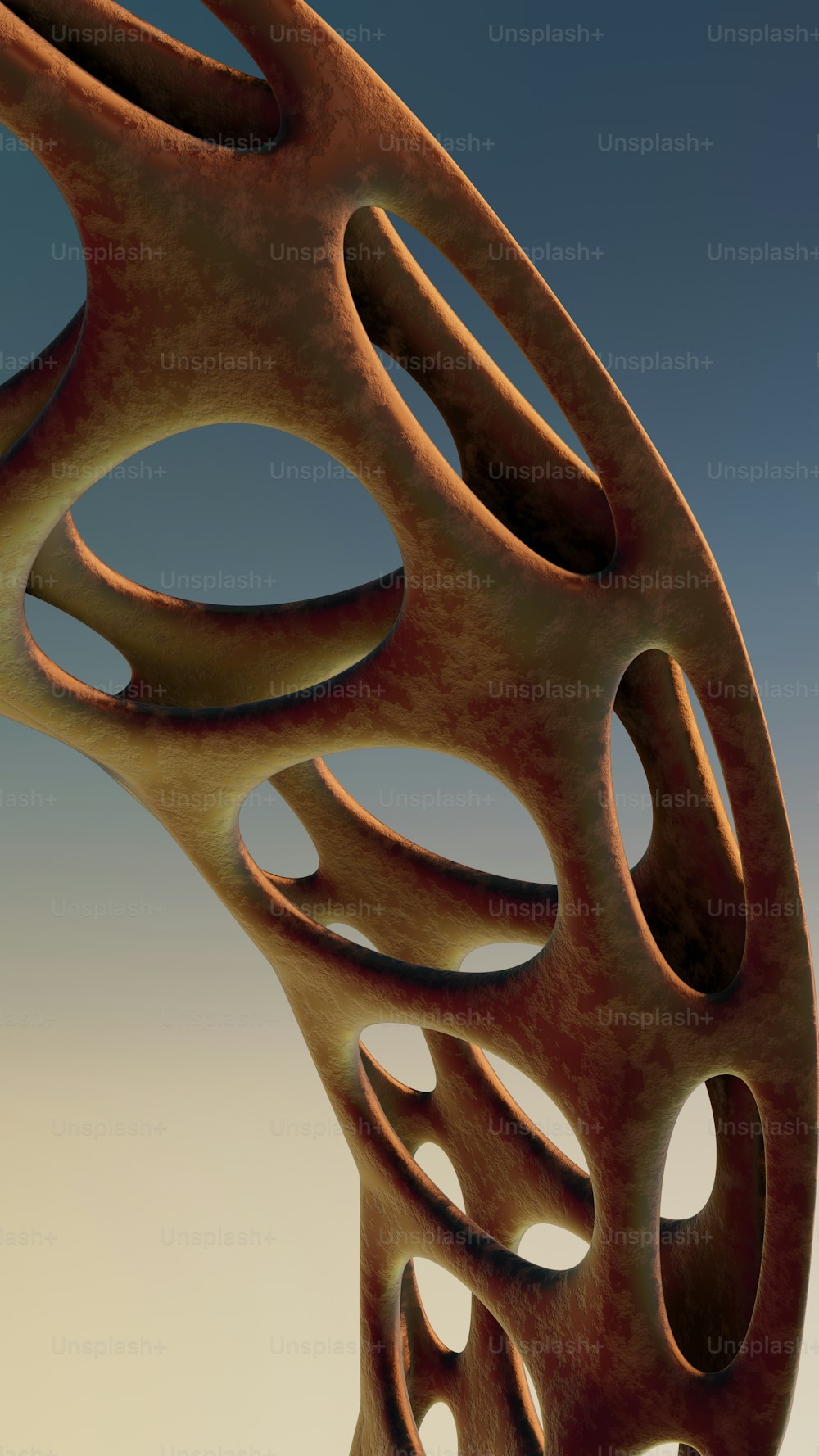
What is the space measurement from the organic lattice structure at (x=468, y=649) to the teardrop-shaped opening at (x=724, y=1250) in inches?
0.9

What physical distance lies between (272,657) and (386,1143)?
356 centimetres

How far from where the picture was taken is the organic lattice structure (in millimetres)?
5113

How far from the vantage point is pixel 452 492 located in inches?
221

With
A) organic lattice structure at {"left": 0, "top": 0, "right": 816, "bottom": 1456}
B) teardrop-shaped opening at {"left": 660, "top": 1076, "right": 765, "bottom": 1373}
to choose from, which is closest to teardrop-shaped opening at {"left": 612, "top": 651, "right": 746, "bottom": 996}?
organic lattice structure at {"left": 0, "top": 0, "right": 816, "bottom": 1456}

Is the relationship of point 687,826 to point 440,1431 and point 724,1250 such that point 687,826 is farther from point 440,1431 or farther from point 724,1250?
point 440,1431

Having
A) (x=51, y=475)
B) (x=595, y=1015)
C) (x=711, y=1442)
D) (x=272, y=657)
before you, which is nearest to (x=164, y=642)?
(x=272, y=657)

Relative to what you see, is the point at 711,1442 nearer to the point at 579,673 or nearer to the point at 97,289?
the point at 579,673

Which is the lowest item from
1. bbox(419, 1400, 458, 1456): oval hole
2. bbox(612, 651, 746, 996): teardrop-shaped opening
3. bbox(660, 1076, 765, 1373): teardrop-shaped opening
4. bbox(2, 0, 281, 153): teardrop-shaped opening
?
bbox(419, 1400, 458, 1456): oval hole

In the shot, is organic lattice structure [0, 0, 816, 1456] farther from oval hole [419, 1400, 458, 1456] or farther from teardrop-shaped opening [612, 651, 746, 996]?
oval hole [419, 1400, 458, 1456]

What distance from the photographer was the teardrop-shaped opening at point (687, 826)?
644cm

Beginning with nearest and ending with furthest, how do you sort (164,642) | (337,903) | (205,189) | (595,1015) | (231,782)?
(205,189)
(595,1015)
(231,782)
(164,642)
(337,903)

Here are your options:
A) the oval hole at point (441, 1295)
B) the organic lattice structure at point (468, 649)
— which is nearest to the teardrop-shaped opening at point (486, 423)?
the organic lattice structure at point (468, 649)

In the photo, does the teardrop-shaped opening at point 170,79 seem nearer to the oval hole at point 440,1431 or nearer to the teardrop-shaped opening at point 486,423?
the teardrop-shaped opening at point 486,423

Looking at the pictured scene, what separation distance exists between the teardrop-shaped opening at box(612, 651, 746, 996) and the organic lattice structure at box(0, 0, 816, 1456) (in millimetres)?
20
